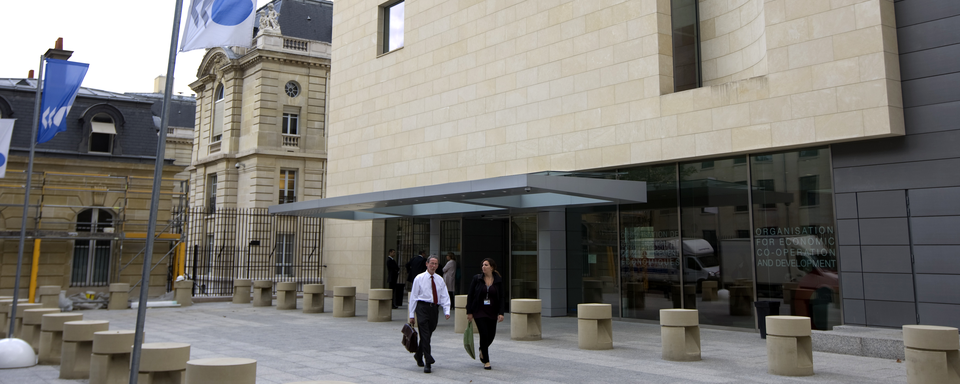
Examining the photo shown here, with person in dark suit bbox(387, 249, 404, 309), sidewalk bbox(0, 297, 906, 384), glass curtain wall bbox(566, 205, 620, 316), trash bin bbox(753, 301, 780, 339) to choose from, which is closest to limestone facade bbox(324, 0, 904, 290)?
glass curtain wall bbox(566, 205, 620, 316)

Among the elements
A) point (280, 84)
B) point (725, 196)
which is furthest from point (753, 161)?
point (280, 84)

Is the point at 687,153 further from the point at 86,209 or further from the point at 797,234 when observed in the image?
the point at 86,209

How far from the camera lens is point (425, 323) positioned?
9781 millimetres

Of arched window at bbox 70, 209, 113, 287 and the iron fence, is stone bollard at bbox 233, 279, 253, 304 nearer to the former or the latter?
the iron fence

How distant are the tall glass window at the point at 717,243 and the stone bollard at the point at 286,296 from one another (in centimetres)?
1146

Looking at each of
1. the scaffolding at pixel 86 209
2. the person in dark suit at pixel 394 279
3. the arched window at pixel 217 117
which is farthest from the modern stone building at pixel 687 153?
the arched window at pixel 217 117

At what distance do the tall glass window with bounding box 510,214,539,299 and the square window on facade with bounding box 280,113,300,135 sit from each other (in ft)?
76.3

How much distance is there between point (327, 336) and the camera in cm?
1372

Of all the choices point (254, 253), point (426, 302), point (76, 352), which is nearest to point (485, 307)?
point (426, 302)

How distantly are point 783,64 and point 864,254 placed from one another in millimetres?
3876

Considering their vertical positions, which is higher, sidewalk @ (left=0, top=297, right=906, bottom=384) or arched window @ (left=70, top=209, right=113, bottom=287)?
arched window @ (left=70, top=209, right=113, bottom=287)

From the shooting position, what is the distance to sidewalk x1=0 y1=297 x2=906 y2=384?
29.7ft

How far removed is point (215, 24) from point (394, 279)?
14152mm

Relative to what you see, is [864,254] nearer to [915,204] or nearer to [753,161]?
[915,204]
